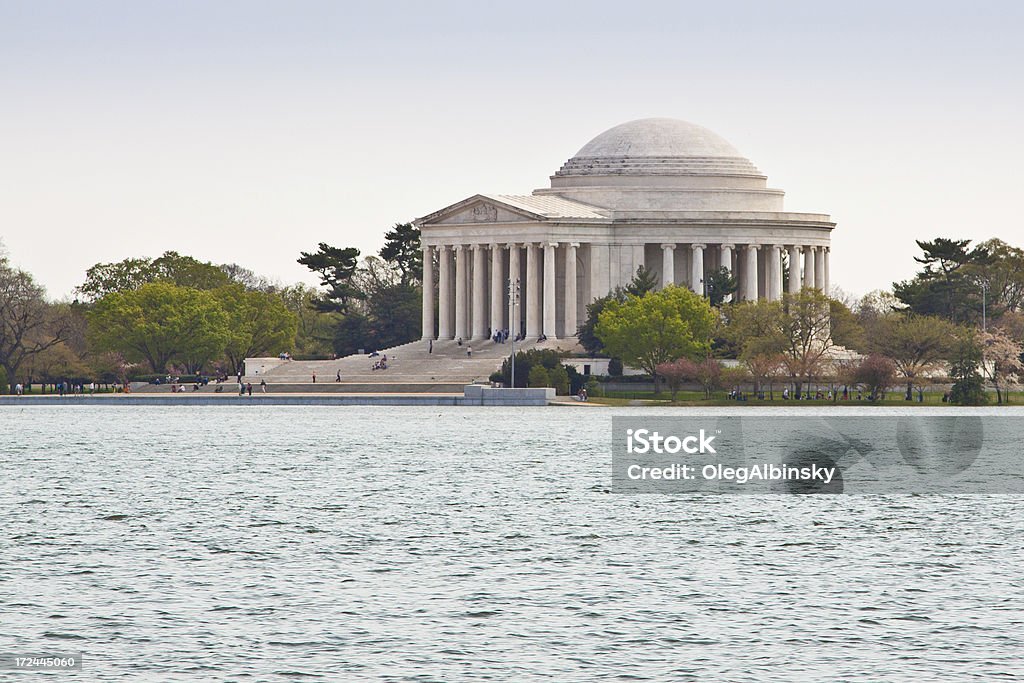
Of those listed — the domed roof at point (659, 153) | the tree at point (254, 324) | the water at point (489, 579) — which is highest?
the domed roof at point (659, 153)

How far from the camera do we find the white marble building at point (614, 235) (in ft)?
523

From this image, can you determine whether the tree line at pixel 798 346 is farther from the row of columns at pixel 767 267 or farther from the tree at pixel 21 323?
the tree at pixel 21 323

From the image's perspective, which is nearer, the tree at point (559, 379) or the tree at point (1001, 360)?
the tree at point (1001, 360)

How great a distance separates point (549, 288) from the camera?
518 ft

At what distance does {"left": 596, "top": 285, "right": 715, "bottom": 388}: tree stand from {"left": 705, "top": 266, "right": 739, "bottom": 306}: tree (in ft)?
56.2

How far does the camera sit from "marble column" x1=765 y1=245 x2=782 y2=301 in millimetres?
164500

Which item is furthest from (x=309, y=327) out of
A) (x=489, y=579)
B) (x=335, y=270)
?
(x=489, y=579)

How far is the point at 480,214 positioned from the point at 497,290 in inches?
232

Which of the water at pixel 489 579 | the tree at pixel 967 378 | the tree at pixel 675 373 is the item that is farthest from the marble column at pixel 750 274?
the water at pixel 489 579

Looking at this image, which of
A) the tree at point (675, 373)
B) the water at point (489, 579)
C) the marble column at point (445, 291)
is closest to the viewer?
the water at point (489, 579)

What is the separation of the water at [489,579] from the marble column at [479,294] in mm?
85224

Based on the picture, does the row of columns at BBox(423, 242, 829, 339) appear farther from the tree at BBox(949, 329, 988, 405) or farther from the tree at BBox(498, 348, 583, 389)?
the tree at BBox(949, 329, 988, 405)

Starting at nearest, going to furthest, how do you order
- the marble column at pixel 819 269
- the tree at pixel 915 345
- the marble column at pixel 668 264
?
the tree at pixel 915 345
the marble column at pixel 668 264
the marble column at pixel 819 269

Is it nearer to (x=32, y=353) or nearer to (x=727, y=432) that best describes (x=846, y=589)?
(x=727, y=432)
